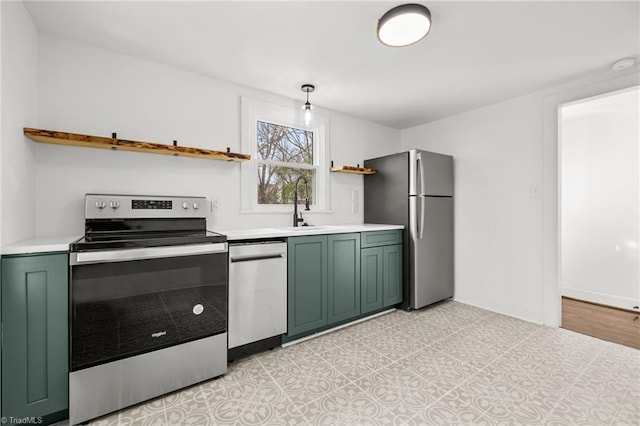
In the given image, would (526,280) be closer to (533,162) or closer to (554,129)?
(533,162)

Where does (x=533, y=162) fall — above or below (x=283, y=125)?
below

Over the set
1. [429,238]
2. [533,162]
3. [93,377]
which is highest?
[533,162]

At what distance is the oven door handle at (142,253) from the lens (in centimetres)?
159

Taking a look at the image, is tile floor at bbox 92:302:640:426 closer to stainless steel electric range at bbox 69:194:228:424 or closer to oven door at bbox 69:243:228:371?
stainless steel electric range at bbox 69:194:228:424

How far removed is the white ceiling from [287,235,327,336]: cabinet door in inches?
58.9

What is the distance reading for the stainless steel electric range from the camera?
5.27ft

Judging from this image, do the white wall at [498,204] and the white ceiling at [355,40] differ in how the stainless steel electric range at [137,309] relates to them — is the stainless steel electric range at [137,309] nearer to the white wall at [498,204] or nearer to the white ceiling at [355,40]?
the white ceiling at [355,40]

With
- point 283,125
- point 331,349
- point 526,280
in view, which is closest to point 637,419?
point 526,280

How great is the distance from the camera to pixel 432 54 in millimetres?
2305

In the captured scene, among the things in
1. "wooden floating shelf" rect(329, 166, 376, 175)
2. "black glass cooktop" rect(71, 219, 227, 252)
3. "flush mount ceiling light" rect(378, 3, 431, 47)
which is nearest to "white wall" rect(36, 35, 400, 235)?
"black glass cooktop" rect(71, 219, 227, 252)

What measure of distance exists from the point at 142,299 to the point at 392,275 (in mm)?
2429

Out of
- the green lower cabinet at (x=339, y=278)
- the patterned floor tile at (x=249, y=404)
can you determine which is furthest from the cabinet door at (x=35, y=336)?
the green lower cabinet at (x=339, y=278)

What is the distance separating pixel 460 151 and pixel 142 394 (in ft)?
12.8

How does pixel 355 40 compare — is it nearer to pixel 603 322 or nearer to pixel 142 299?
pixel 142 299
